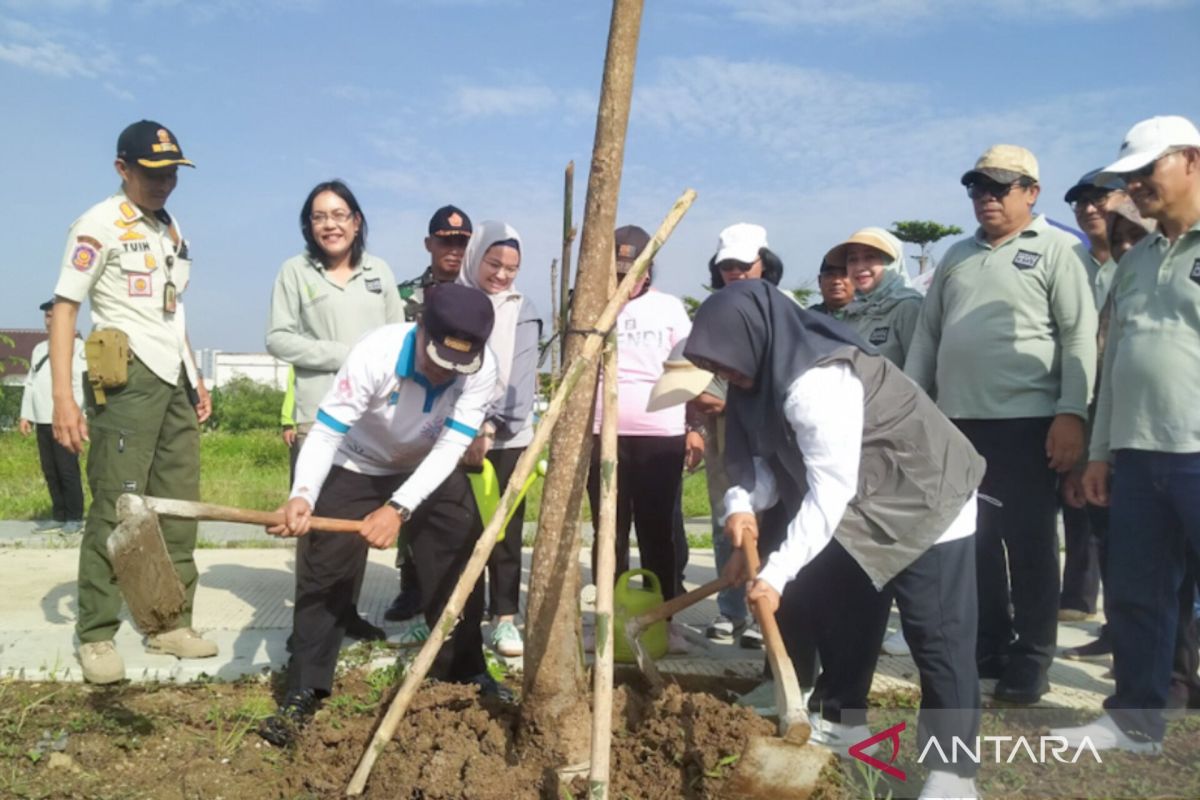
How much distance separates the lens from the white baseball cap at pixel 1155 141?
9.74 feet

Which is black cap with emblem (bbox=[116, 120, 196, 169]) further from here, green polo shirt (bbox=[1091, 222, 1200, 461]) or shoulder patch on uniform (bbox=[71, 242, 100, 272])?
green polo shirt (bbox=[1091, 222, 1200, 461])

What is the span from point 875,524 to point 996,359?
1.45 metres

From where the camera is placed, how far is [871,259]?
177 inches

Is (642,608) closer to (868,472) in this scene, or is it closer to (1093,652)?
(868,472)

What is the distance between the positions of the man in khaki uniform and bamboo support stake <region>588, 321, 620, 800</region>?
2.14 m

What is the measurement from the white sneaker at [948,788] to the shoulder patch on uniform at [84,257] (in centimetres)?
366

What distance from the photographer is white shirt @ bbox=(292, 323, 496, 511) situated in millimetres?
3246

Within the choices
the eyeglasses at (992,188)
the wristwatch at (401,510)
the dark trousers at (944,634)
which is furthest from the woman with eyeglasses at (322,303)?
the eyeglasses at (992,188)

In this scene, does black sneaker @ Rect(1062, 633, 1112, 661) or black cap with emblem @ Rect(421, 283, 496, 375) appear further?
black sneaker @ Rect(1062, 633, 1112, 661)

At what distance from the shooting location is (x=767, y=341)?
105 inches

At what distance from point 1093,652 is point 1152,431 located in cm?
181

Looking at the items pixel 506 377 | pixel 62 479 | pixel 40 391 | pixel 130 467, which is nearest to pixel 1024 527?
pixel 506 377

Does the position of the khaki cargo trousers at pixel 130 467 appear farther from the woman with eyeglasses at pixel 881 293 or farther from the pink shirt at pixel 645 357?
the woman with eyeglasses at pixel 881 293

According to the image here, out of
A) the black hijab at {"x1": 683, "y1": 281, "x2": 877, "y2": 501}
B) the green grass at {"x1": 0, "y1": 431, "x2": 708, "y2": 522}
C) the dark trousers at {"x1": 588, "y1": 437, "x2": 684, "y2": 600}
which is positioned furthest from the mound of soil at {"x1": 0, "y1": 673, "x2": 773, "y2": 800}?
the green grass at {"x1": 0, "y1": 431, "x2": 708, "y2": 522}
